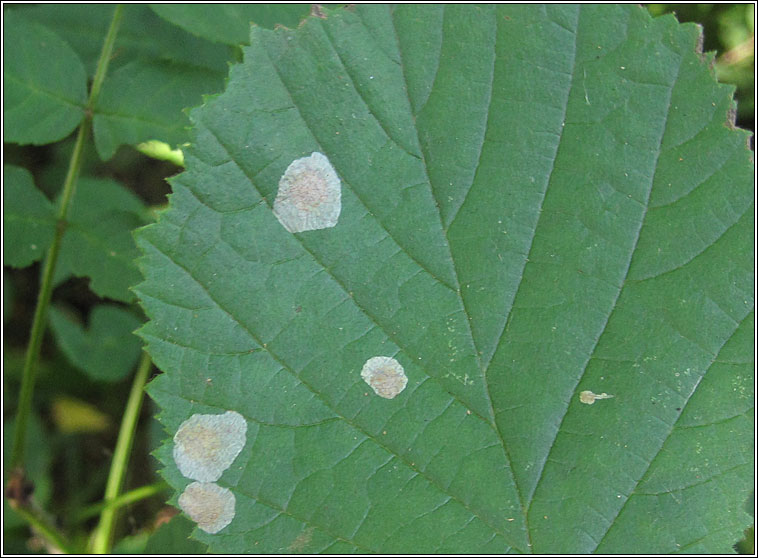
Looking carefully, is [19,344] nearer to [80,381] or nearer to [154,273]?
[80,381]

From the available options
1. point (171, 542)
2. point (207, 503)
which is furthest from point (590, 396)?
point (171, 542)

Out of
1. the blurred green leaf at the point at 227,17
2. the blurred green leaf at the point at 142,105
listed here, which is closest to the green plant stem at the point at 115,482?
the blurred green leaf at the point at 142,105

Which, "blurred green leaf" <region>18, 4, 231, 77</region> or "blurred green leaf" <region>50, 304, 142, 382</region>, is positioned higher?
"blurred green leaf" <region>18, 4, 231, 77</region>

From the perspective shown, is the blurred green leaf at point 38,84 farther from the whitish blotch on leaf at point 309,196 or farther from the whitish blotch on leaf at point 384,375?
the whitish blotch on leaf at point 384,375

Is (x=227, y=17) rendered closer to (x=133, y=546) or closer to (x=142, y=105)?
(x=142, y=105)

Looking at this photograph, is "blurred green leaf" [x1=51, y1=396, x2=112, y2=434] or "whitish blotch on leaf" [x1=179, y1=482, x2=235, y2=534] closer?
"whitish blotch on leaf" [x1=179, y1=482, x2=235, y2=534]

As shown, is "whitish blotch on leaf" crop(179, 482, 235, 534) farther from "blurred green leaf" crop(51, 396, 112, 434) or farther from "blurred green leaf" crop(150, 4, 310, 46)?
"blurred green leaf" crop(51, 396, 112, 434)

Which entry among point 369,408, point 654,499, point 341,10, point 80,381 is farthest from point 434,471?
point 80,381

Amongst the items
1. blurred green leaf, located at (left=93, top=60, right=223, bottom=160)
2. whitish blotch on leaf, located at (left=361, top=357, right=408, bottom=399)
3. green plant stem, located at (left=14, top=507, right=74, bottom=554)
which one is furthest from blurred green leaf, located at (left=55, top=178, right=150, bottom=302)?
whitish blotch on leaf, located at (left=361, top=357, right=408, bottom=399)
